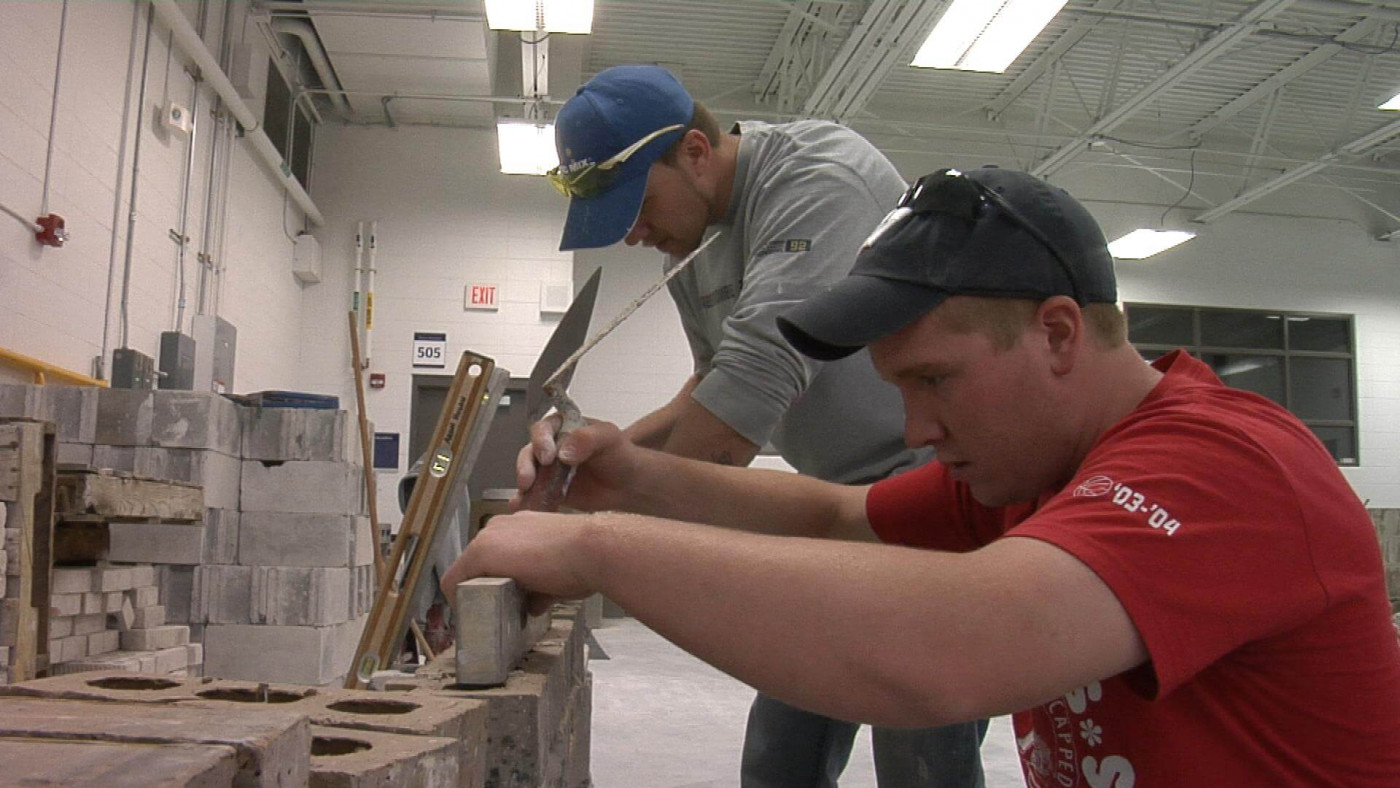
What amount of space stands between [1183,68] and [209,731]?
28.5 feet

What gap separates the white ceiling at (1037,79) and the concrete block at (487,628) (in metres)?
6.32

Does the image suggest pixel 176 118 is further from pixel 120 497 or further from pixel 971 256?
pixel 971 256

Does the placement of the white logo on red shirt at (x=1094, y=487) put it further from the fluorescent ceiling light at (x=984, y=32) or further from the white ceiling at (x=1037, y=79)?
the white ceiling at (x=1037, y=79)

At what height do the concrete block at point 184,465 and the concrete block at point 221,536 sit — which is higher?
the concrete block at point 184,465

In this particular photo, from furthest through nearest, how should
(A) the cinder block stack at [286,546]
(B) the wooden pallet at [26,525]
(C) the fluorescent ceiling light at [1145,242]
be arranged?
(C) the fluorescent ceiling light at [1145,242] < (A) the cinder block stack at [286,546] < (B) the wooden pallet at [26,525]

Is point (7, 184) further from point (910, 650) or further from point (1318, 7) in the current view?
point (1318, 7)

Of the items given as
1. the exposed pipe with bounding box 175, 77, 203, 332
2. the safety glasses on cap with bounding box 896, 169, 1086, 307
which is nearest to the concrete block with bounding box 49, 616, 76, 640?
the safety glasses on cap with bounding box 896, 169, 1086, 307

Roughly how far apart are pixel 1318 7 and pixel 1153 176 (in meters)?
3.83

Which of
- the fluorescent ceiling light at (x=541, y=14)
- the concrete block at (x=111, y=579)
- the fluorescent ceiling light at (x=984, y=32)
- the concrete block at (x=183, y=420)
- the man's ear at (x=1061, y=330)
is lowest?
the concrete block at (x=111, y=579)

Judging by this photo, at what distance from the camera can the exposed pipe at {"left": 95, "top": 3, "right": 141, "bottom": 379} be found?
5809 mm

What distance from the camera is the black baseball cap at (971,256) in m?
0.97

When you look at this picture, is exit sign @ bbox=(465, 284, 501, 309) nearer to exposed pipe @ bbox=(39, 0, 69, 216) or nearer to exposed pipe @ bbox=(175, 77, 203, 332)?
exposed pipe @ bbox=(175, 77, 203, 332)

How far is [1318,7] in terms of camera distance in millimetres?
7980

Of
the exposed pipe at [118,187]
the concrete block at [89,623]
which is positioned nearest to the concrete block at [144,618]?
the concrete block at [89,623]
